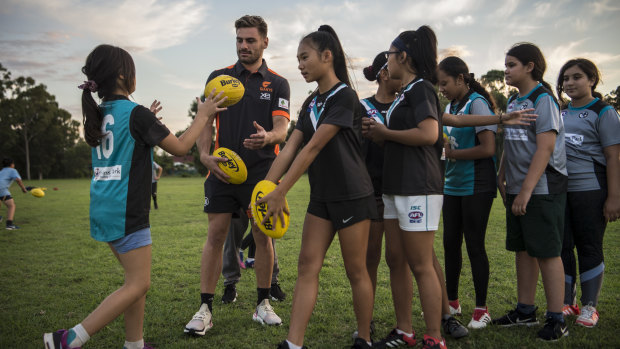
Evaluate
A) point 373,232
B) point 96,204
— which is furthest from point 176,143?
point 373,232

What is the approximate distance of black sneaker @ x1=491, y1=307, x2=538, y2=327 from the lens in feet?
12.2

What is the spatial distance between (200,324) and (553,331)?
3.07 meters

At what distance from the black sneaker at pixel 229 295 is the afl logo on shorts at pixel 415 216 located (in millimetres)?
2654

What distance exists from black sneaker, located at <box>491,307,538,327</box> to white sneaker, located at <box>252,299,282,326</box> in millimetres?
2076

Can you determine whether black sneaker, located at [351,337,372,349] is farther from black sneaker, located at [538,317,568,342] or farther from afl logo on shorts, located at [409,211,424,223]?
black sneaker, located at [538,317,568,342]

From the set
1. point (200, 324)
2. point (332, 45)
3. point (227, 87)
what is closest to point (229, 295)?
point (200, 324)

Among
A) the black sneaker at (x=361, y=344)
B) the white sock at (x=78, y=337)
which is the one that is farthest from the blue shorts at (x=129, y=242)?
the black sneaker at (x=361, y=344)

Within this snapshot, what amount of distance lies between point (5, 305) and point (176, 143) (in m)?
3.44

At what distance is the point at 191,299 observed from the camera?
478 centimetres

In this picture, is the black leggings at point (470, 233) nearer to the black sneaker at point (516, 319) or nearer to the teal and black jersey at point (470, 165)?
the teal and black jersey at point (470, 165)

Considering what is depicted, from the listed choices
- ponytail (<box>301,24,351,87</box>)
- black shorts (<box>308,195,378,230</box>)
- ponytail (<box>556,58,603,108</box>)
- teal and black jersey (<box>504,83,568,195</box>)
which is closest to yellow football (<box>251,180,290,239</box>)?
black shorts (<box>308,195,378,230</box>)

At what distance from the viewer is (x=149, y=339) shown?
11.9ft

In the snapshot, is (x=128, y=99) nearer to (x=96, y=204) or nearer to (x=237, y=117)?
(x=96, y=204)

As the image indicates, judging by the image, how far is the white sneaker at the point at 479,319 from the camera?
3.72 meters
